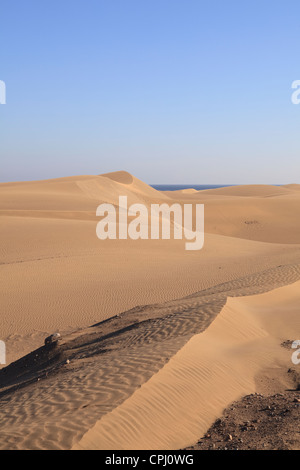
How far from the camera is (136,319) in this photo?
11.8 metres

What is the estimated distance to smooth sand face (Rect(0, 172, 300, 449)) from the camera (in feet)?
18.0

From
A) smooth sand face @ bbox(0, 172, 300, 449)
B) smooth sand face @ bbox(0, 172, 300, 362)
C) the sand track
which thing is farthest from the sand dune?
smooth sand face @ bbox(0, 172, 300, 362)

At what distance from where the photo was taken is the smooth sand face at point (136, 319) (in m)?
5.50

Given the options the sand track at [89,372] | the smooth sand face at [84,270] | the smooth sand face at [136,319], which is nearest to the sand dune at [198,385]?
the smooth sand face at [136,319]

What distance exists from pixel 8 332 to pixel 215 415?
8231 millimetres

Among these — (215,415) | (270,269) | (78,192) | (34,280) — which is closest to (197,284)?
(270,269)

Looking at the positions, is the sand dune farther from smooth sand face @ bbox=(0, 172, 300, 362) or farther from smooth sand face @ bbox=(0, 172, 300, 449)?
smooth sand face @ bbox=(0, 172, 300, 362)

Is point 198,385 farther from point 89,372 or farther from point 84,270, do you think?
point 84,270

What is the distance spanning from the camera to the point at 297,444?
4992 mm

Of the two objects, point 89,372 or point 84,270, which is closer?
point 89,372

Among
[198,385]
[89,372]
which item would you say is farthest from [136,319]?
[198,385]

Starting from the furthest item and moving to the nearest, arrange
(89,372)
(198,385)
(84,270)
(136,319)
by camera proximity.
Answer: (84,270) < (136,319) < (89,372) < (198,385)

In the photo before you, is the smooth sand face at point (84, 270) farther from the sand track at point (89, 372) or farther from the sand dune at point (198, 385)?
the sand dune at point (198, 385)

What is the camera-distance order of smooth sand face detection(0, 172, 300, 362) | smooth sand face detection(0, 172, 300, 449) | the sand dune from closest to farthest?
the sand dune < smooth sand face detection(0, 172, 300, 449) < smooth sand face detection(0, 172, 300, 362)
